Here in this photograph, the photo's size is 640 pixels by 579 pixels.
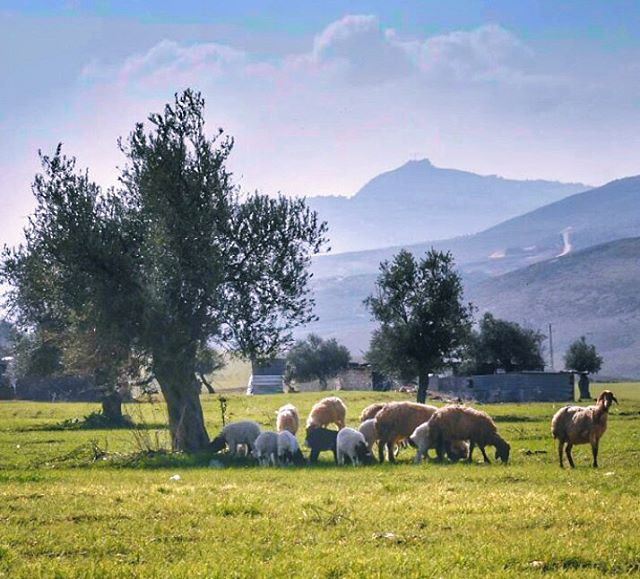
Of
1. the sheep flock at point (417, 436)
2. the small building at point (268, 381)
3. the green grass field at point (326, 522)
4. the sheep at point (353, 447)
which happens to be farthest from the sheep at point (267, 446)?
the small building at point (268, 381)

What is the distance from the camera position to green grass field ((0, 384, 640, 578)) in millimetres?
11836

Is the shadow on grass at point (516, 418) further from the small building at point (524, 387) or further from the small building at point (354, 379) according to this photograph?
the small building at point (354, 379)

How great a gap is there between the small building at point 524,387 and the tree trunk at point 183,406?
5723 cm

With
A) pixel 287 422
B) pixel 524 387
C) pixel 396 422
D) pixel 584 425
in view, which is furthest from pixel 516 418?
pixel 524 387

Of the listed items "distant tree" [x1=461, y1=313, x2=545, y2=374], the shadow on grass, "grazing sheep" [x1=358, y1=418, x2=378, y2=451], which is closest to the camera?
"grazing sheep" [x1=358, y1=418, x2=378, y2=451]

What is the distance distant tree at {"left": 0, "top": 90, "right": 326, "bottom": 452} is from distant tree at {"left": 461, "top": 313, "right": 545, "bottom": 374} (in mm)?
69946

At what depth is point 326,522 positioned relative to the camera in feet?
48.6

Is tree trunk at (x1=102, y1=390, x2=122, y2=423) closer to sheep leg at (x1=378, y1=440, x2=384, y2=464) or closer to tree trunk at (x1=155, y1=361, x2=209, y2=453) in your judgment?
tree trunk at (x1=155, y1=361, x2=209, y2=453)

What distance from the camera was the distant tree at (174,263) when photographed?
31.8 metres

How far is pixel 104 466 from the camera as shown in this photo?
2888 cm

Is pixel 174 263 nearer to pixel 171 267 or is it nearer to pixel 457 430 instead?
pixel 171 267

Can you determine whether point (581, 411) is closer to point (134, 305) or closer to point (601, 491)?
point (601, 491)

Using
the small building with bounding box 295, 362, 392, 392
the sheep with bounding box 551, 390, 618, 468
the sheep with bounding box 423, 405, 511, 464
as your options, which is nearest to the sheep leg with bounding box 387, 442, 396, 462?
the sheep with bounding box 423, 405, 511, 464

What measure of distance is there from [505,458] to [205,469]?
8.36 metres
